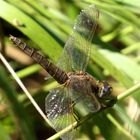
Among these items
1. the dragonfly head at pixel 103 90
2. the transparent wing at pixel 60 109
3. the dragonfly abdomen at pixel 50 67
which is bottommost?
the transparent wing at pixel 60 109

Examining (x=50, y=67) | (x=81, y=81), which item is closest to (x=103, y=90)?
(x=81, y=81)

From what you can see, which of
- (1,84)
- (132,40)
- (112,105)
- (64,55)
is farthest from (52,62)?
(132,40)

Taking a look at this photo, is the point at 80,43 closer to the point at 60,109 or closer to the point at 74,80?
the point at 74,80

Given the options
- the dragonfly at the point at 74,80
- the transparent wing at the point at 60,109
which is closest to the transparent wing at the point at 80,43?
the dragonfly at the point at 74,80

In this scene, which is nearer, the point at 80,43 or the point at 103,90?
the point at 103,90

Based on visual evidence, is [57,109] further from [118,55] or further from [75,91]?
[118,55]

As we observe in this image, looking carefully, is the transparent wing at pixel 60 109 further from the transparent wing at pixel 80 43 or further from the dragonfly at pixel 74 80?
the transparent wing at pixel 80 43

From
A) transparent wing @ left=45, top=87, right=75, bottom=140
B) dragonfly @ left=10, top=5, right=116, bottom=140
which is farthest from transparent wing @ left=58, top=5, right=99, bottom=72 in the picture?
transparent wing @ left=45, top=87, right=75, bottom=140

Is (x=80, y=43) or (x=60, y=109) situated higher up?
(x=80, y=43)
